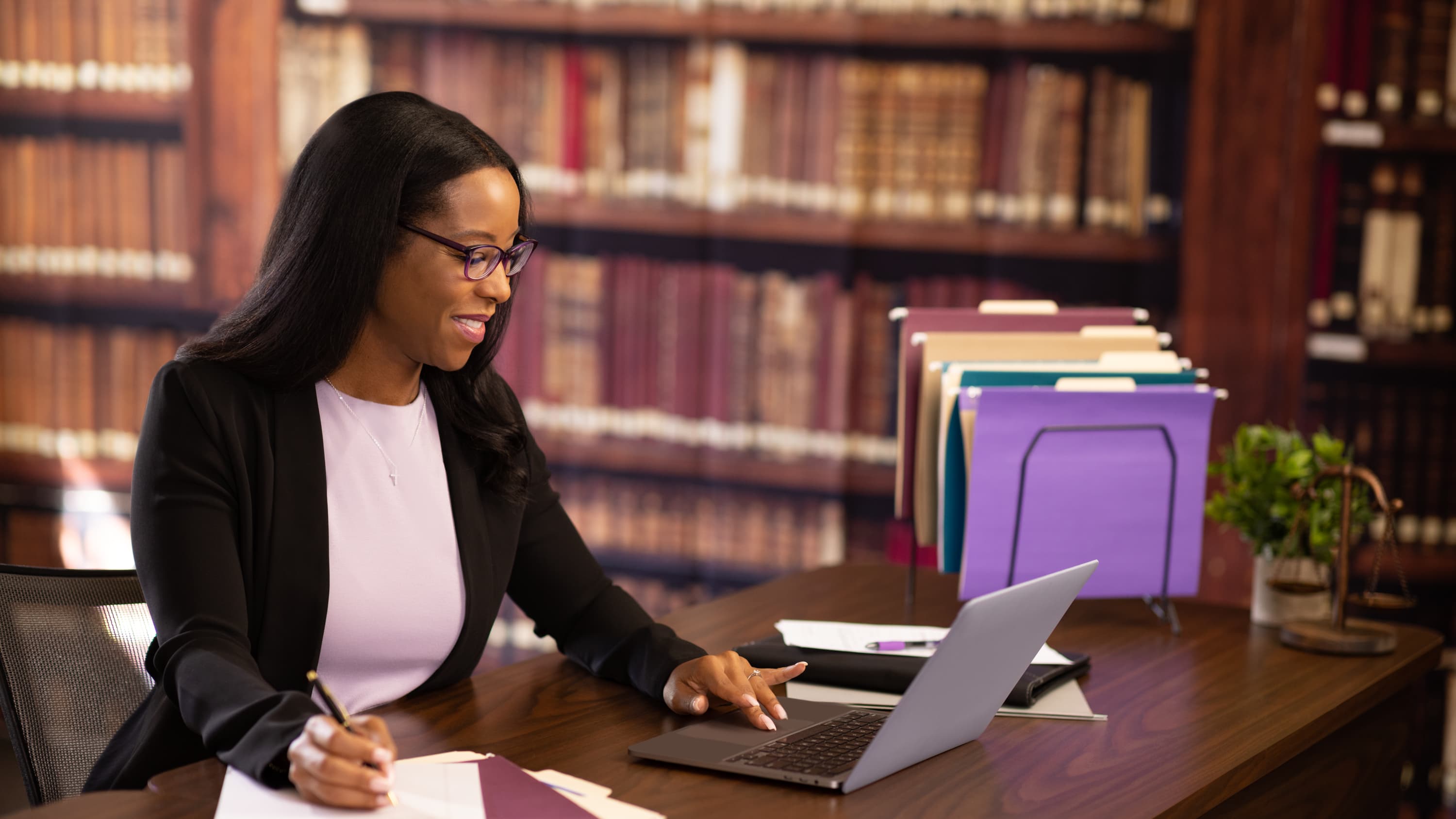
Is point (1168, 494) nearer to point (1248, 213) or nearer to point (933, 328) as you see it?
point (933, 328)

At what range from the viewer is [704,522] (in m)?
3.35

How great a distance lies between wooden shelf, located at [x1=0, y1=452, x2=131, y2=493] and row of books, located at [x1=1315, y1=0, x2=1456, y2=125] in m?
3.04

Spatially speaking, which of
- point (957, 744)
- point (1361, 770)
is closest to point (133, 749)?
point (957, 744)

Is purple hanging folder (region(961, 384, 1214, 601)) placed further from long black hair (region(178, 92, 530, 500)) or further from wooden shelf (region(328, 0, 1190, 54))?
wooden shelf (region(328, 0, 1190, 54))

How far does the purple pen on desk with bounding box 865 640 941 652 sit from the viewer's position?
5.01ft

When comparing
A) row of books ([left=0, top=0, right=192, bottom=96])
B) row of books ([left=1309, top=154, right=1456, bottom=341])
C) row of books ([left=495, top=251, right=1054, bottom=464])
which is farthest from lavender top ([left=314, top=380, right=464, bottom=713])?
row of books ([left=0, top=0, right=192, bottom=96])

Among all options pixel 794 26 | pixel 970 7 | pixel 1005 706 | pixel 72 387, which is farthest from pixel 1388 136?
pixel 72 387

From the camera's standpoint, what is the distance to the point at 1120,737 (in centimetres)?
134

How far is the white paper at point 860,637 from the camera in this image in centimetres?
152

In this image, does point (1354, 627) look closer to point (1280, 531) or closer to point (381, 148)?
point (1280, 531)

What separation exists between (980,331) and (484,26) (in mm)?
1861

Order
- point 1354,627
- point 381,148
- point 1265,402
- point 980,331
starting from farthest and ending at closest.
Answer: point 1265,402, point 980,331, point 1354,627, point 381,148

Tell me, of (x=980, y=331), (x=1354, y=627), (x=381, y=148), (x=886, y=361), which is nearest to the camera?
(x=381, y=148)

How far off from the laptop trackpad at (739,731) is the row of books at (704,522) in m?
1.96
